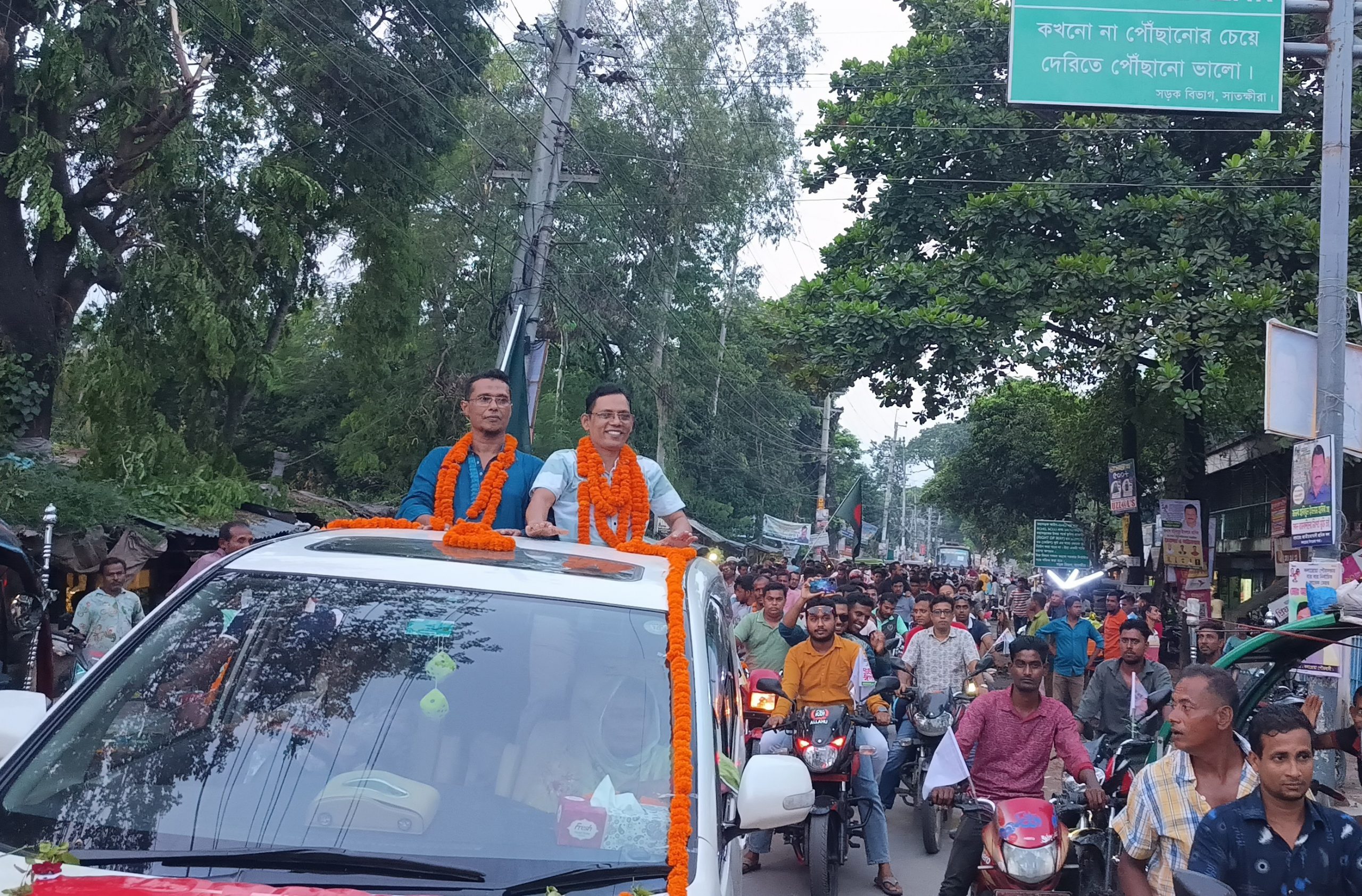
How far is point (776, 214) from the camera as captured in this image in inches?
1270

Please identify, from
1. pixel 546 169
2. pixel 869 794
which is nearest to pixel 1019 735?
pixel 869 794

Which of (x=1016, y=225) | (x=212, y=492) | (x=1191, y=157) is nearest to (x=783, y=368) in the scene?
(x=1016, y=225)

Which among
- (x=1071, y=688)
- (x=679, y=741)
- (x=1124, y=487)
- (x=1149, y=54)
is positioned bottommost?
(x=1071, y=688)

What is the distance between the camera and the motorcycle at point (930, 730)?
9438mm

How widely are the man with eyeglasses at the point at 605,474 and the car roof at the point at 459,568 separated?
1.27 meters

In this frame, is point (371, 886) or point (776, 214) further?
point (776, 214)

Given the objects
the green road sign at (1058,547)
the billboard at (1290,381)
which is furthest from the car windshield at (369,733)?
the green road sign at (1058,547)

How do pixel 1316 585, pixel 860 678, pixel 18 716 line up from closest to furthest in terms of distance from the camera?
pixel 18 716, pixel 860 678, pixel 1316 585

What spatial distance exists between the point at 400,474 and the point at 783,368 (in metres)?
11.9

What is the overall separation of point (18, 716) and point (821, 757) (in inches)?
212

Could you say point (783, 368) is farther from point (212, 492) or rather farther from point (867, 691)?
point (867, 691)

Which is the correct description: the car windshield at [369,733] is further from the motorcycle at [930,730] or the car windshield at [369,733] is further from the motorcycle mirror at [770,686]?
the motorcycle at [930,730]

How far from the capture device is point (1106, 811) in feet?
20.5

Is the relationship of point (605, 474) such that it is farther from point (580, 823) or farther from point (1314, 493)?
point (1314, 493)
